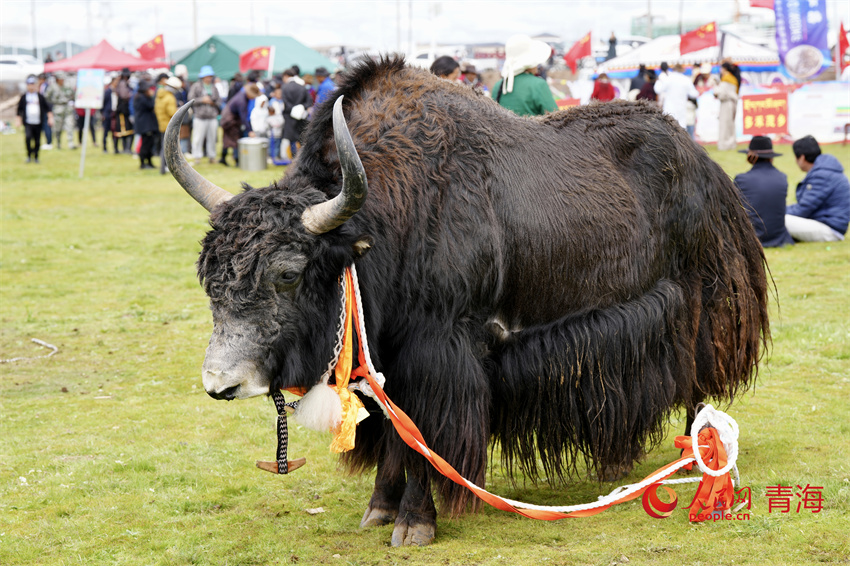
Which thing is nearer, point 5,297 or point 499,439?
point 499,439

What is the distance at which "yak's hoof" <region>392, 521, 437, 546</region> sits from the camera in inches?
130

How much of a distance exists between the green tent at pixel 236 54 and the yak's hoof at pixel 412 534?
24.5 metres

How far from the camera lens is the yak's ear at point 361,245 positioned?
2992 mm

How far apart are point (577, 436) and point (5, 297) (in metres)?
5.87

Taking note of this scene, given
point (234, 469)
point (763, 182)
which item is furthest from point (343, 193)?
point (763, 182)

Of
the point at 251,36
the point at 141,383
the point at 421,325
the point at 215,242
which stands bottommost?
the point at 141,383

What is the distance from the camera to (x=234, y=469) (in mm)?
4098

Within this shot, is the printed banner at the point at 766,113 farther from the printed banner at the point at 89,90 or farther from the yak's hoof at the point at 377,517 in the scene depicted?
the yak's hoof at the point at 377,517

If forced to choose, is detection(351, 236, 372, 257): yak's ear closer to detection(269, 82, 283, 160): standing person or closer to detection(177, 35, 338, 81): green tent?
detection(269, 82, 283, 160): standing person

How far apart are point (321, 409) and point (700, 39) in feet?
69.8

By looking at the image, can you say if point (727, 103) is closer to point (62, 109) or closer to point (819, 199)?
point (819, 199)

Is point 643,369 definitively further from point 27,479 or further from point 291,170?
point 27,479

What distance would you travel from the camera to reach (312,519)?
11.7 ft

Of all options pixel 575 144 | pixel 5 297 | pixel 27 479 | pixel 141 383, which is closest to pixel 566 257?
pixel 575 144
